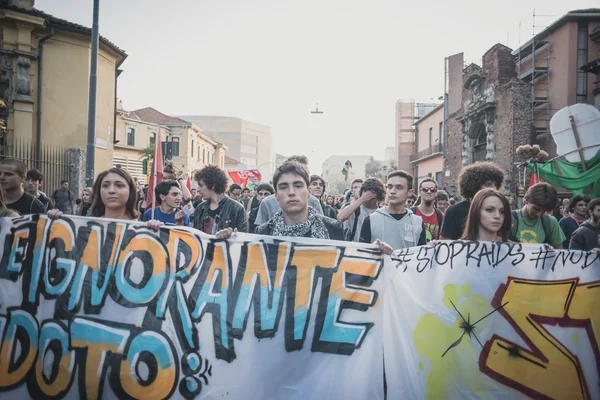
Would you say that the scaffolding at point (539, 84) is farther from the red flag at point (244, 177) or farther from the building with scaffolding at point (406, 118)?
the building with scaffolding at point (406, 118)

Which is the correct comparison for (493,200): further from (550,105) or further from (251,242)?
(550,105)

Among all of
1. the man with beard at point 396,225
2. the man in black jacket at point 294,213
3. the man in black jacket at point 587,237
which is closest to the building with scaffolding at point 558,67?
the man in black jacket at point 587,237

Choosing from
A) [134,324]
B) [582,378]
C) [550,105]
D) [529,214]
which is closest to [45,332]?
[134,324]

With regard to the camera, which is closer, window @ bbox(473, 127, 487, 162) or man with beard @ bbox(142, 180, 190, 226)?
man with beard @ bbox(142, 180, 190, 226)

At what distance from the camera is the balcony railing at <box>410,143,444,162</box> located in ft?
112

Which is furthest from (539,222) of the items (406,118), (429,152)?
(406,118)

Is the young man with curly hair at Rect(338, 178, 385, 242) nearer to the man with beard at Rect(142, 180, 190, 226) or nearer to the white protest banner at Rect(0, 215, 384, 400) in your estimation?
the white protest banner at Rect(0, 215, 384, 400)

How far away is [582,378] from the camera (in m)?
3.02

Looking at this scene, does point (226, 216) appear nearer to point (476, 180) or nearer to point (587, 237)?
point (476, 180)

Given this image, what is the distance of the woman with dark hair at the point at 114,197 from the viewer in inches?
145

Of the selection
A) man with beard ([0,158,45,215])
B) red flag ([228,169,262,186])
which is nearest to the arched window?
red flag ([228,169,262,186])

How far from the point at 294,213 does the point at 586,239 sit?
3540 mm

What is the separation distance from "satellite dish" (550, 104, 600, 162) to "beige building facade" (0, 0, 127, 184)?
14124 mm

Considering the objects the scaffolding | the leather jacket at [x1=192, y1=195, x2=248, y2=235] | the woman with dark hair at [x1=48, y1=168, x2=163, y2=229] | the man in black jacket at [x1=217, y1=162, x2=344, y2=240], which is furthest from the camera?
the scaffolding
